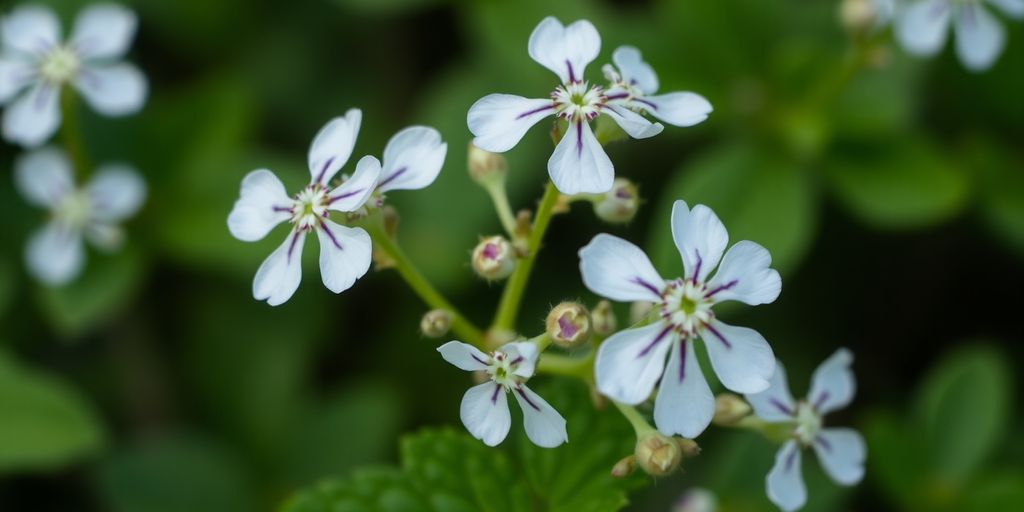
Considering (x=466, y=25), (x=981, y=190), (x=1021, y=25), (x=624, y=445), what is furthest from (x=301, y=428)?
(x=1021, y=25)

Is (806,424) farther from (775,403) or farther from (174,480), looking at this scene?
(174,480)

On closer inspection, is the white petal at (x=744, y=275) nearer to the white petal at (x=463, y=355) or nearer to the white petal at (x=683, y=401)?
the white petal at (x=683, y=401)

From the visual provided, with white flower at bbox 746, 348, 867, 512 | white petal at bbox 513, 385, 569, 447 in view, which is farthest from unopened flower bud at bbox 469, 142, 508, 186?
white flower at bbox 746, 348, 867, 512

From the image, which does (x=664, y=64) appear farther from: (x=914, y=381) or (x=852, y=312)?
(x=914, y=381)

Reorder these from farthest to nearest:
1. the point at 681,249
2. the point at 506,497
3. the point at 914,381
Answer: the point at 914,381
the point at 506,497
the point at 681,249

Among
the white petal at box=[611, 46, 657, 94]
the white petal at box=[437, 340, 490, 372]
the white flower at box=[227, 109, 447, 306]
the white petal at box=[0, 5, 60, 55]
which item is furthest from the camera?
the white petal at box=[0, 5, 60, 55]

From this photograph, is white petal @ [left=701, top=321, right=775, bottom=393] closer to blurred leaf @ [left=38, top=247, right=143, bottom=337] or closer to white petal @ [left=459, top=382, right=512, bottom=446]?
white petal @ [left=459, top=382, right=512, bottom=446]
